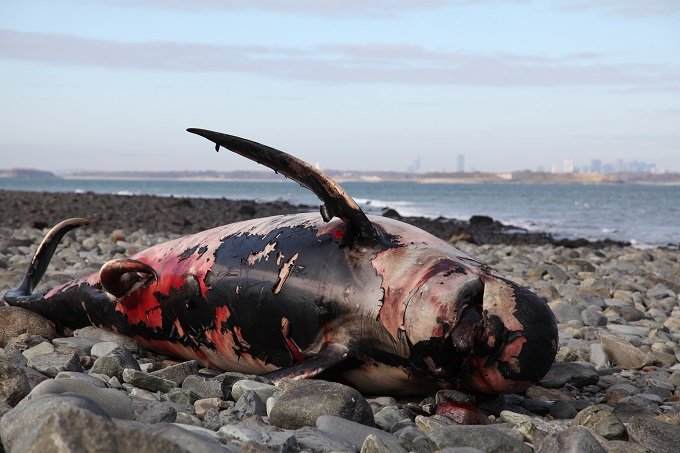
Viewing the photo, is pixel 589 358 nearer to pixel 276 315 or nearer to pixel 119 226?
pixel 276 315

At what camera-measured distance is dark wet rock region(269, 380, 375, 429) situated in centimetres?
357

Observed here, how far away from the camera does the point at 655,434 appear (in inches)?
142

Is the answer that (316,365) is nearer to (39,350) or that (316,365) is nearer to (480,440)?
(480,440)

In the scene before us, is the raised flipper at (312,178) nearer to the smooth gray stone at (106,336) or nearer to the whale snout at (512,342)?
the whale snout at (512,342)

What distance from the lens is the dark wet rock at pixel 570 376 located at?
15.9 ft

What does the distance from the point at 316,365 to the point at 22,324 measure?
2.20m

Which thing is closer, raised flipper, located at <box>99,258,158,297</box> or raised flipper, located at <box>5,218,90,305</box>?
raised flipper, located at <box>99,258,158,297</box>

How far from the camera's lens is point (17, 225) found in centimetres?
1747

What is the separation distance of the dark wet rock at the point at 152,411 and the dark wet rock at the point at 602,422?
1.74 metres

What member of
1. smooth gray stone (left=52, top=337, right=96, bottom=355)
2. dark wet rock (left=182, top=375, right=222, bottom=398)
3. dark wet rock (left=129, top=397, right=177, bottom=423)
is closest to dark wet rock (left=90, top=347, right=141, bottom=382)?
dark wet rock (left=182, top=375, right=222, bottom=398)

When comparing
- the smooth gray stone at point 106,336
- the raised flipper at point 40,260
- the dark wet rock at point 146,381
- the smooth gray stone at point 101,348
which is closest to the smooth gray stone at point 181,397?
the dark wet rock at point 146,381

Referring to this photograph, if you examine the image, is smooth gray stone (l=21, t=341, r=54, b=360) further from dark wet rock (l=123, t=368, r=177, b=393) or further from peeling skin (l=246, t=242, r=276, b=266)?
peeling skin (l=246, t=242, r=276, b=266)

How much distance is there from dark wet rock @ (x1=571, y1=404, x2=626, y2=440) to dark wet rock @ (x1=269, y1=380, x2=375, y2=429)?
940mm

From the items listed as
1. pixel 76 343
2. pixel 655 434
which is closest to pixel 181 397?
pixel 76 343
